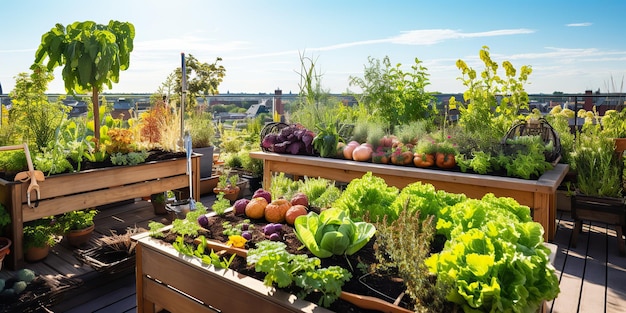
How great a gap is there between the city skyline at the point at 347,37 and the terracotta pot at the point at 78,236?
4.55ft

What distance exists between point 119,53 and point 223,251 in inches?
118

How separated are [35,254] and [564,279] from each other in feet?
12.1

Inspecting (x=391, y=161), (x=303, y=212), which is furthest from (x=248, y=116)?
(x=303, y=212)

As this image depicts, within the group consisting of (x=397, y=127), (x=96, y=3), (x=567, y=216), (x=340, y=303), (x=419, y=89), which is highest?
(x=96, y=3)

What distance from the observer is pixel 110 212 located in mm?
4355

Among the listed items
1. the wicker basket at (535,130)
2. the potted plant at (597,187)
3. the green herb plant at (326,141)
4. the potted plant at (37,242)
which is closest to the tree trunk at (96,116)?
the potted plant at (37,242)

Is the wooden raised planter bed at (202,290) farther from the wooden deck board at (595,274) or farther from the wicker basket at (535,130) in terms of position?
the wicker basket at (535,130)

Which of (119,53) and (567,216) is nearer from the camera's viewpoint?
(119,53)

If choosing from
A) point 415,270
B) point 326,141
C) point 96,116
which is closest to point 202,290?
point 415,270

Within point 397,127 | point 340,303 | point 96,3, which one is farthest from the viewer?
point 397,127

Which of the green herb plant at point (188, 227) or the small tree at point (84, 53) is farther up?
the small tree at point (84, 53)

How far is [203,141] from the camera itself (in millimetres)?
5379

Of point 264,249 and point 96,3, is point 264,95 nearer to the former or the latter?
point 96,3

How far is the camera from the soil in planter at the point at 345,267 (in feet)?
4.26
